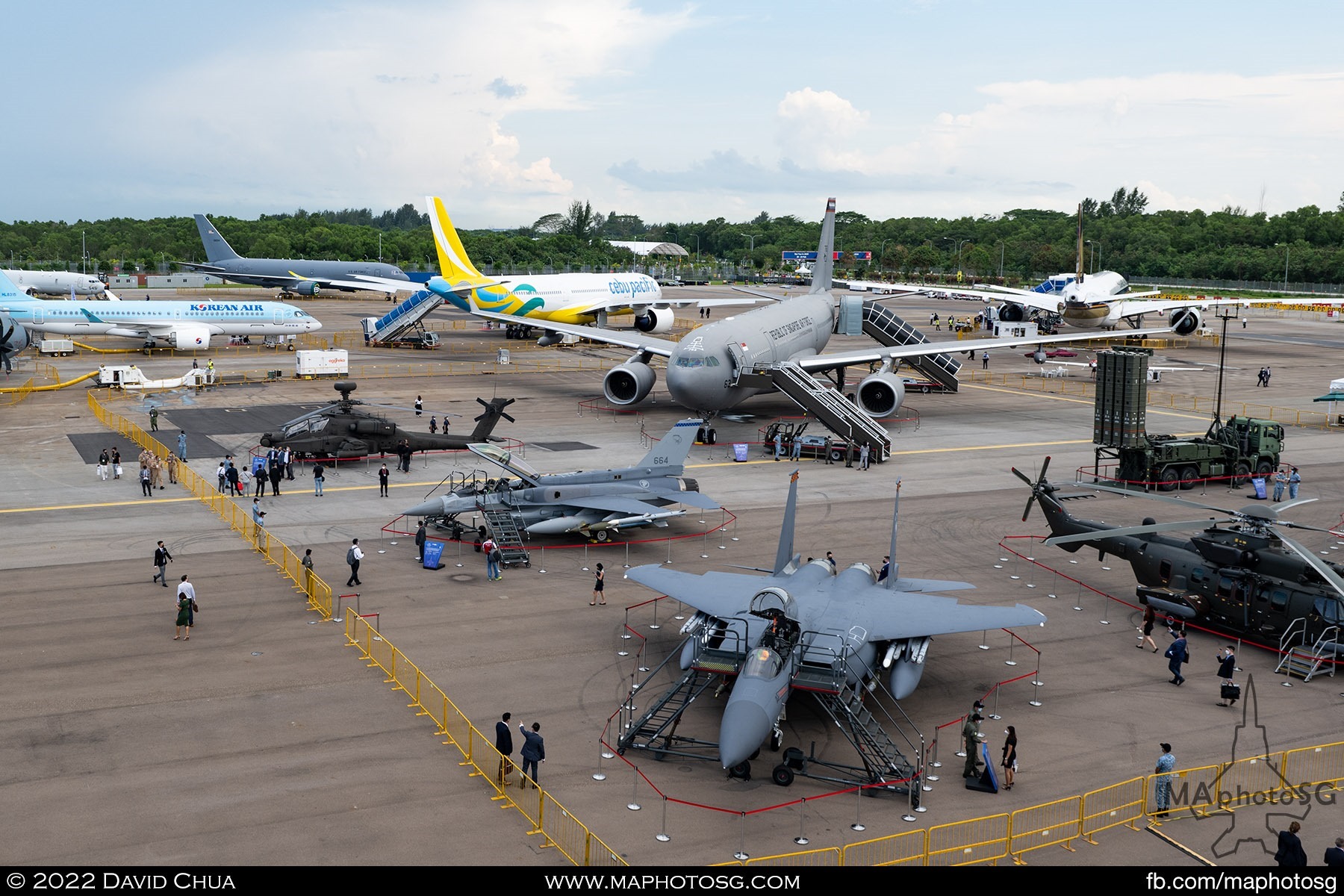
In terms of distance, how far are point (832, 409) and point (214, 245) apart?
117 meters

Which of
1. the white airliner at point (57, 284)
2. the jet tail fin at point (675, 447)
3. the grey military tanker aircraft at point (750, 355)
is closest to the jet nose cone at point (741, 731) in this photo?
the jet tail fin at point (675, 447)

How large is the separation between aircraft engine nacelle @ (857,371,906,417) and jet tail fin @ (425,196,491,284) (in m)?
45.3

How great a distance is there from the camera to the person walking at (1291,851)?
17.1 m

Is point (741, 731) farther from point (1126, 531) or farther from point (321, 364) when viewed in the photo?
point (321, 364)

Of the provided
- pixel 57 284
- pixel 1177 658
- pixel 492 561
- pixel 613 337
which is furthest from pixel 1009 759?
pixel 57 284

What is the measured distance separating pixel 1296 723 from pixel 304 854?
67.3 ft

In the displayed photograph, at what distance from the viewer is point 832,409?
2072 inches

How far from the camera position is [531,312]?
96812 millimetres

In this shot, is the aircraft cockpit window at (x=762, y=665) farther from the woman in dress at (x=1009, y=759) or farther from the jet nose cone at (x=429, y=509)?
the jet nose cone at (x=429, y=509)

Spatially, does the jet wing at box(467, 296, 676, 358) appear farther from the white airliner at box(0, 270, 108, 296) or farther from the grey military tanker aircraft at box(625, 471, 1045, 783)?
the white airliner at box(0, 270, 108, 296)

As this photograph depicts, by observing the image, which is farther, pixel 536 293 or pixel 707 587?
pixel 536 293

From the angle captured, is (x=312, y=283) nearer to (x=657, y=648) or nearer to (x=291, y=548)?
(x=291, y=548)

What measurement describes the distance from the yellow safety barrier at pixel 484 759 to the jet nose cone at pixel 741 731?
291cm

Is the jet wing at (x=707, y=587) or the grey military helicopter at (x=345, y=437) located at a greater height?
the grey military helicopter at (x=345, y=437)
